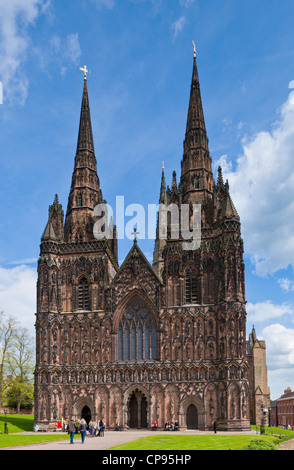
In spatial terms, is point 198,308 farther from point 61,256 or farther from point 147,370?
point 61,256

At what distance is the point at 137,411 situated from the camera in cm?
5659

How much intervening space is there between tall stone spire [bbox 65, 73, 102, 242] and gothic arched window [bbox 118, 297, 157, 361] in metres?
10.4

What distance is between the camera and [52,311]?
58.6 metres

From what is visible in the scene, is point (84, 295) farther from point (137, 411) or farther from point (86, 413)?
point (137, 411)

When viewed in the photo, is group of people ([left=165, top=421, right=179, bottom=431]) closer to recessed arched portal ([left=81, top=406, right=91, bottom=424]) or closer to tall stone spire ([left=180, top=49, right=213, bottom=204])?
recessed arched portal ([left=81, top=406, right=91, bottom=424])

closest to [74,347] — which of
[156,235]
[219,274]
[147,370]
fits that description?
[147,370]

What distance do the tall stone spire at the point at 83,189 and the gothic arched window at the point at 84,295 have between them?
16.9 feet

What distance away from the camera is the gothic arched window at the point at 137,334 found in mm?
57688

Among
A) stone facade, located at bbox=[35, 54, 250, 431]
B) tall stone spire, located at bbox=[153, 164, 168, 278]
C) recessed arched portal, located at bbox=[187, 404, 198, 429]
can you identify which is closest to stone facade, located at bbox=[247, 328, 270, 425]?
tall stone spire, located at bbox=[153, 164, 168, 278]

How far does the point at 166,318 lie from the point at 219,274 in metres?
7.30

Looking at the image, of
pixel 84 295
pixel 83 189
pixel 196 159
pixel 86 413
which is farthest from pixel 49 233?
pixel 86 413

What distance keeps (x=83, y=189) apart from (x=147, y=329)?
19.0 metres

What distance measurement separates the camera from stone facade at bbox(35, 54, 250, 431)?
180 feet

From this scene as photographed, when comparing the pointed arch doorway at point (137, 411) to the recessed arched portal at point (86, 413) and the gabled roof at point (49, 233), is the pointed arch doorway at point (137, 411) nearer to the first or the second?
Answer: the recessed arched portal at point (86, 413)
